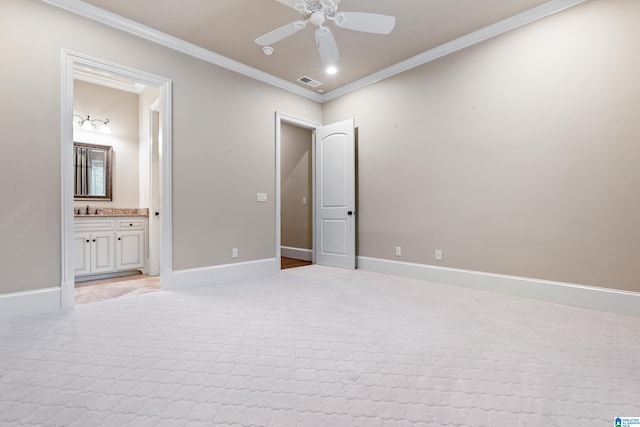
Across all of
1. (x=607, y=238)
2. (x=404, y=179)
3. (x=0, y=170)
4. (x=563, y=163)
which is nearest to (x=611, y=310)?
(x=607, y=238)

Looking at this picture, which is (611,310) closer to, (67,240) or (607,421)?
(607,421)

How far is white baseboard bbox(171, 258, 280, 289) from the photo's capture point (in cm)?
341

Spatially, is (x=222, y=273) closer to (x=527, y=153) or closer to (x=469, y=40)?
(x=527, y=153)

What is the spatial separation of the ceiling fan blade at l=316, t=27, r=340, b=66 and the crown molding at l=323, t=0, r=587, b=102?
1534 mm

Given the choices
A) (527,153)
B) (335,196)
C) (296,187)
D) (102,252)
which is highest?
(527,153)

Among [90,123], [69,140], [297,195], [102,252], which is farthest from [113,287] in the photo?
[297,195]

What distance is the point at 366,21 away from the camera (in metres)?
2.38

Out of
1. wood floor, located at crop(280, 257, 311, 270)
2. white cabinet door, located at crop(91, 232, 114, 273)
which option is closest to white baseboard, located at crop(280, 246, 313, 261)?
wood floor, located at crop(280, 257, 311, 270)

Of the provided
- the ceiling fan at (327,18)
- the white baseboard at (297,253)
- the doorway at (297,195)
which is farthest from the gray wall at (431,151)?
the ceiling fan at (327,18)

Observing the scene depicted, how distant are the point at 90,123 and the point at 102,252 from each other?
77.0 inches

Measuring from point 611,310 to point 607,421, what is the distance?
185 centimetres

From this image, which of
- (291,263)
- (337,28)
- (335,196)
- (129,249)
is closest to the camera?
(337,28)

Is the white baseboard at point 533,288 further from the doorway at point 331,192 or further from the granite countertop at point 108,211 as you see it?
the granite countertop at point 108,211

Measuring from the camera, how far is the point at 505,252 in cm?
315
